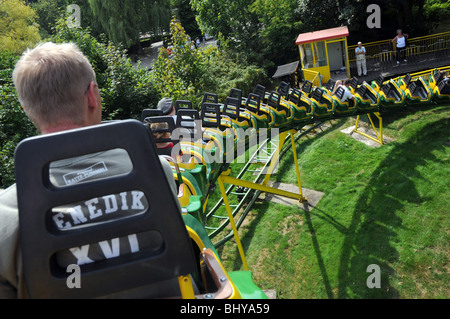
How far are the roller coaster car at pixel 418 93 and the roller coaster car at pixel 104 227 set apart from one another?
8532mm

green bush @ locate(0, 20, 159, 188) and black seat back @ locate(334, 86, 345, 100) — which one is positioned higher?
green bush @ locate(0, 20, 159, 188)

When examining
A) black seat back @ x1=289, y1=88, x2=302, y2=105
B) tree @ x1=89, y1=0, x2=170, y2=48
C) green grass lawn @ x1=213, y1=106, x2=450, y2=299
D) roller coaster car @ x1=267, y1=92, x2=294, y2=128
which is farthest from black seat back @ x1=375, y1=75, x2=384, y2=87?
tree @ x1=89, y1=0, x2=170, y2=48

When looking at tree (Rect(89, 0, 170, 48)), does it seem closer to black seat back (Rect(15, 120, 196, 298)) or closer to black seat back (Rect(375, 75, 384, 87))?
Answer: black seat back (Rect(375, 75, 384, 87))

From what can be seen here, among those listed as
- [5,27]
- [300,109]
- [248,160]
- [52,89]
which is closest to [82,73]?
[52,89]

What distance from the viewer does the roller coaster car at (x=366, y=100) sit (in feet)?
27.3

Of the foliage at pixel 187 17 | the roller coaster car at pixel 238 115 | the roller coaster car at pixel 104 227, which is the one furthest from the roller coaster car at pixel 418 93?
the foliage at pixel 187 17

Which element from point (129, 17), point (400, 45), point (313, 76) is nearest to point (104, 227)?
point (313, 76)

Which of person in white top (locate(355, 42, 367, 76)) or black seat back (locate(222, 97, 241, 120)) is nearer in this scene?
black seat back (locate(222, 97, 241, 120))

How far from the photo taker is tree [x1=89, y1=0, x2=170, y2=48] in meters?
24.3

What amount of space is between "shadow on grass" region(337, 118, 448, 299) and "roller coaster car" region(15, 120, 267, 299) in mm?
4573

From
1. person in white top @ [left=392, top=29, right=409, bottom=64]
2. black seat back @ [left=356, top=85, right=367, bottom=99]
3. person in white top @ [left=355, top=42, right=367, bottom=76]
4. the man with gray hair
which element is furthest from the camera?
person in white top @ [left=392, top=29, right=409, bottom=64]

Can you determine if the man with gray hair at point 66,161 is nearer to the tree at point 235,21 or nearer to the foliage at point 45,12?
the tree at point 235,21

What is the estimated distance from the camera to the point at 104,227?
1107 millimetres

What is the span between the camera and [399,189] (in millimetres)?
7070
